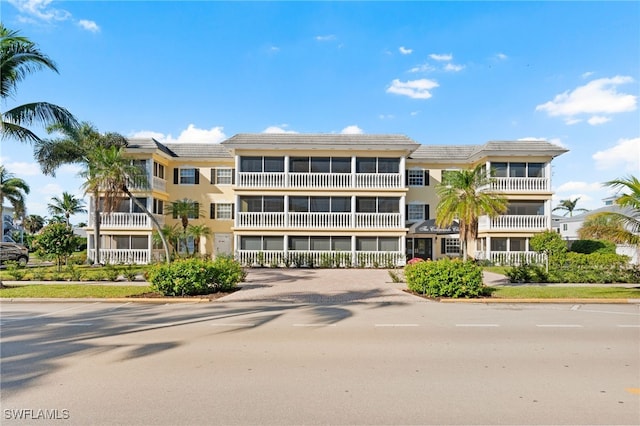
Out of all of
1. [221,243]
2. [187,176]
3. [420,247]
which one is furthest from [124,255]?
[420,247]

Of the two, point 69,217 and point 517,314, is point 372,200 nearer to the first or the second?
point 517,314

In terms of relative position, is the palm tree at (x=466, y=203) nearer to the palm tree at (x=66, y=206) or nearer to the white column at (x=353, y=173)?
the white column at (x=353, y=173)

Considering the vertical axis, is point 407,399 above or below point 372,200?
below

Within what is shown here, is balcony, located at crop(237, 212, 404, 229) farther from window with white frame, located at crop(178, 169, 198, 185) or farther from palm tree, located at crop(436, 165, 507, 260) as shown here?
palm tree, located at crop(436, 165, 507, 260)

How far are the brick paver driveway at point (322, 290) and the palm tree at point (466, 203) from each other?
13.6 feet

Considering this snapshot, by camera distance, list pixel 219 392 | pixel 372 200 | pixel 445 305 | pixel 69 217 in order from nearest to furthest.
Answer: pixel 219 392 → pixel 445 305 → pixel 372 200 → pixel 69 217

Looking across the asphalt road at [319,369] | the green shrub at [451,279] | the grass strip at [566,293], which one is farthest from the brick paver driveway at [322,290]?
the grass strip at [566,293]

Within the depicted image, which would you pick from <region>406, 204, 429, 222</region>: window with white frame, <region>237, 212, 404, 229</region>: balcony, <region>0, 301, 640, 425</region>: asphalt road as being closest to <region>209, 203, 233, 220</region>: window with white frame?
<region>237, 212, 404, 229</region>: balcony

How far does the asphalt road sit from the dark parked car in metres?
25.8

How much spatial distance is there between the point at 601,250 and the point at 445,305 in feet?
67.9

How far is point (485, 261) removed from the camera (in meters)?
27.9

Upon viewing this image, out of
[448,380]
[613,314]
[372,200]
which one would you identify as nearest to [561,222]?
[372,200]

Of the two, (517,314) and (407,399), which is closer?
(407,399)

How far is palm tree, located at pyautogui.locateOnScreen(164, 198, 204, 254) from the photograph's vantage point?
91.6ft
